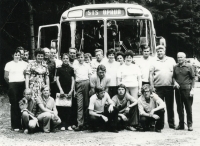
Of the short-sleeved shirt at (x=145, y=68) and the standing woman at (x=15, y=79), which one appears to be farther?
the short-sleeved shirt at (x=145, y=68)

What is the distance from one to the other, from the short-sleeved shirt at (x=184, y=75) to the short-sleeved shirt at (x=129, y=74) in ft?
2.97

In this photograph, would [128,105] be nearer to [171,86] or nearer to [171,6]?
[171,86]

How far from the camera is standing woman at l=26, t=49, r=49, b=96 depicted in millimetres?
8914

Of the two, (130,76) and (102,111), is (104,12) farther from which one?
(102,111)

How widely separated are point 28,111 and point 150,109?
9.12 ft

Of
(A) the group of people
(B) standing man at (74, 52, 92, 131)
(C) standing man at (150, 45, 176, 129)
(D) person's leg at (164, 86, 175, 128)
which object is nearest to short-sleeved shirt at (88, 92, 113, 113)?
(A) the group of people

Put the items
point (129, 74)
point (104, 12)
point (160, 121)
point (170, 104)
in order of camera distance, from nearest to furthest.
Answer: point (160, 121)
point (129, 74)
point (170, 104)
point (104, 12)

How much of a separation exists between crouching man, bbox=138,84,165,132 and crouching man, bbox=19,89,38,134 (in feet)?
7.94

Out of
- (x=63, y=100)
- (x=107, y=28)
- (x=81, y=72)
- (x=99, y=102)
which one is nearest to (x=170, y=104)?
(x=99, y=102)

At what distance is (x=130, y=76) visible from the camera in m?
9.12

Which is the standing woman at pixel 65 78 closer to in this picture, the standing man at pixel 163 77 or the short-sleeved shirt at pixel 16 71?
the short-sleeved shirt at pixel 16 71

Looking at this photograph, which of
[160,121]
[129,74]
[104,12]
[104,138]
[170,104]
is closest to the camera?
[104,138]

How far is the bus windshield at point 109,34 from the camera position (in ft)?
35.1

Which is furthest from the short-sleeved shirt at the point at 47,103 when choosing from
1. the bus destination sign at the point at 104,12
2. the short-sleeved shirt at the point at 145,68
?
the bus destination sign at the point at 104,12
